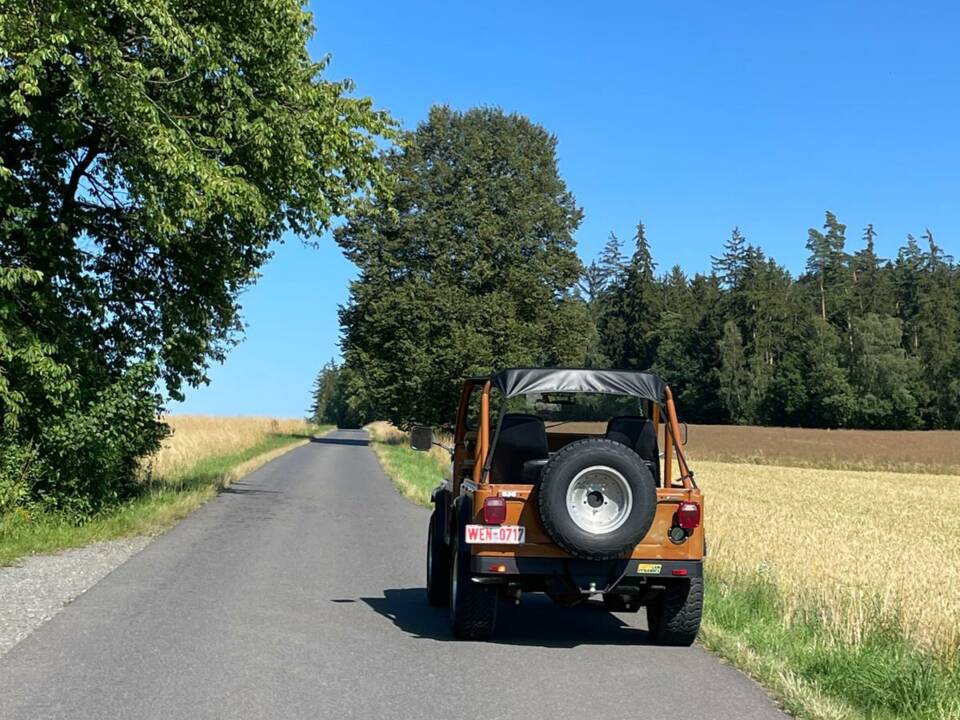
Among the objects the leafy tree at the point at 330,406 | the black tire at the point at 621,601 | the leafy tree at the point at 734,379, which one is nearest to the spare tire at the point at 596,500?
the black tire at the point at 621,601

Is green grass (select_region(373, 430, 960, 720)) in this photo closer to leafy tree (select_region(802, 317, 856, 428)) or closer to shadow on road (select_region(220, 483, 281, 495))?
shadow on road (select_region(220, 483, 281, 495))

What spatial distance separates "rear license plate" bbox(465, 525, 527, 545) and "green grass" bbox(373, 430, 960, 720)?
177 cm

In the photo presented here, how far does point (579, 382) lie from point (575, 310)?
3898cm

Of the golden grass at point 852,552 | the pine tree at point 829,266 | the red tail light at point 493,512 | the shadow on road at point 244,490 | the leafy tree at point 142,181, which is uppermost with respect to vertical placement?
the pine tree at point 829,266

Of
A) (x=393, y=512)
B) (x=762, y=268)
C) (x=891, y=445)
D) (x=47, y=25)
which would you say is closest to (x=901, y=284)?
(x=762, y=268)

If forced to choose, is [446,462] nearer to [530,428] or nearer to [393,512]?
[393,512]

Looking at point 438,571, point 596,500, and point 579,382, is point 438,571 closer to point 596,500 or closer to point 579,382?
point 579,382

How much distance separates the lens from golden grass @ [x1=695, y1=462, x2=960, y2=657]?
26.7 feet

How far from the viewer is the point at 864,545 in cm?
1532

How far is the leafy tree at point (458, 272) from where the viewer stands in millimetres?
43281

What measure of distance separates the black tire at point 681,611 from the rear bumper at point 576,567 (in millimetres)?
201

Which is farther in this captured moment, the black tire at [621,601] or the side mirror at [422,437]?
the side mirror at [422,437]

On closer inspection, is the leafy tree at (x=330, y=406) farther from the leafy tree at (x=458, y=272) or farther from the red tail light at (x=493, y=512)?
the red tail light at (x=493, y=512)

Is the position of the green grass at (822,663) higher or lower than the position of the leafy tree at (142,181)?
lower
